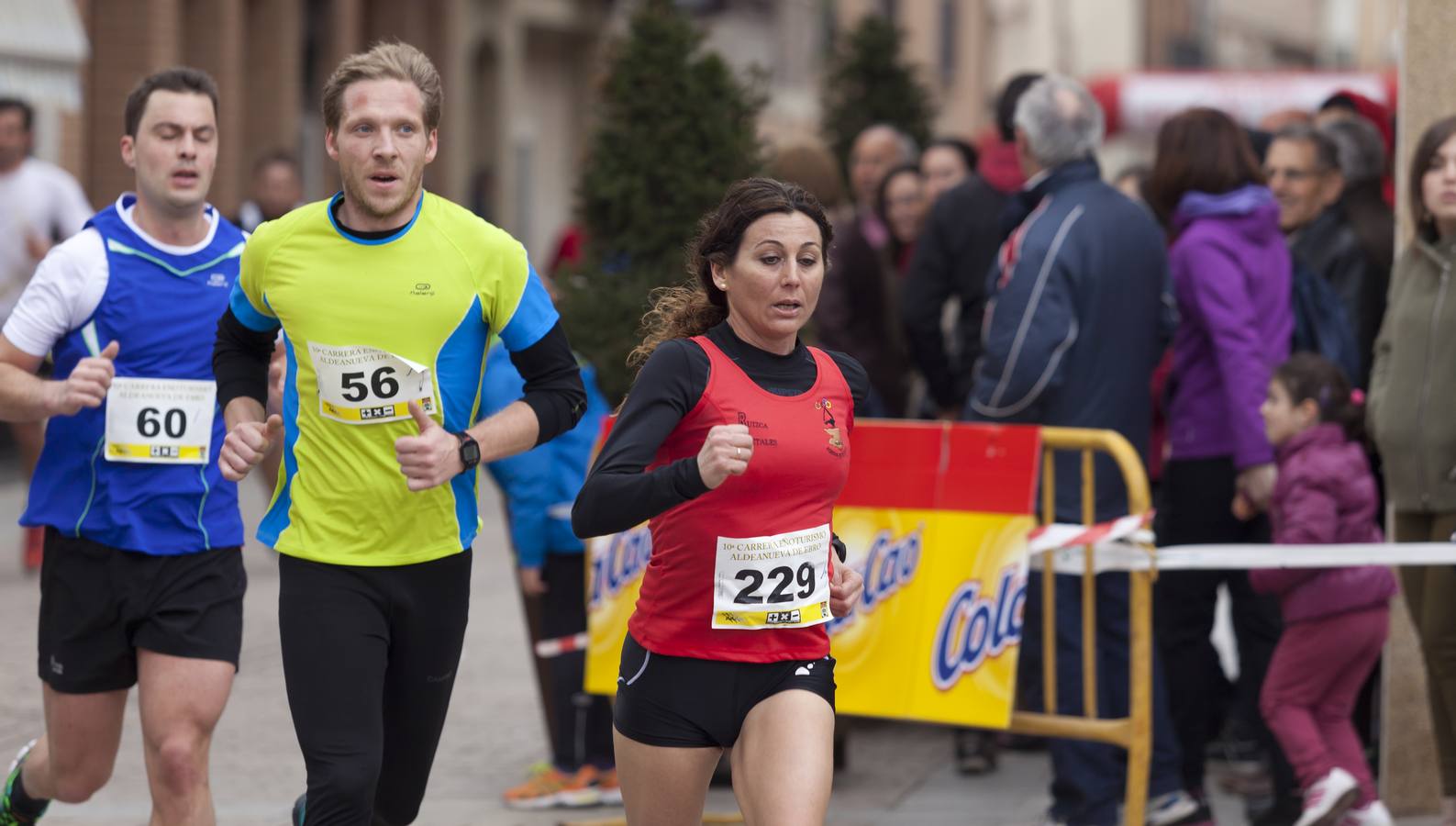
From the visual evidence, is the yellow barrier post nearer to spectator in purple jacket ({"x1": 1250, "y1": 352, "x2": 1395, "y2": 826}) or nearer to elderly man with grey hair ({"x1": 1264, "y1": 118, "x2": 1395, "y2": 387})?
spectator in purple jacket ({"x1": 1250, "y1": 352, "x2": 1395, "y2": 826})

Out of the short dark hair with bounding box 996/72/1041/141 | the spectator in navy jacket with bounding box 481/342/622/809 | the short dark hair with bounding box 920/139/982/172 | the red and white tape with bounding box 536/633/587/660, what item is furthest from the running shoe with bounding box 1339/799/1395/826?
the short dark hair with bounding box 920/139/982/172

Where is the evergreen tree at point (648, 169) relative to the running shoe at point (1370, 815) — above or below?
above

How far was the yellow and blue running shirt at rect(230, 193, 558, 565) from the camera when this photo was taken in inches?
177

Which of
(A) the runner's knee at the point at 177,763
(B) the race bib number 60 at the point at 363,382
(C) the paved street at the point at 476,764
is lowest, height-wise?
(C) the paved street at the point at 476,764

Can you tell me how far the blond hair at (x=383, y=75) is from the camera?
14.9 ft

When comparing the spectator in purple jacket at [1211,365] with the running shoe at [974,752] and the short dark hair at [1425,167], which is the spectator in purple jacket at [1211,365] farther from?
the running shoe at [974,752]

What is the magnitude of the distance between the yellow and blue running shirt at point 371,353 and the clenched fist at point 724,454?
29.3 inches

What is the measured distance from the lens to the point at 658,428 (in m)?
4.27

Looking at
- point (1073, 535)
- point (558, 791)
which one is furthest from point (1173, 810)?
point (558, 791)

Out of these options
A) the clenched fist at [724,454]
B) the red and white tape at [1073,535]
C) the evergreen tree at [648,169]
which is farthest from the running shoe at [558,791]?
the clenched fist at [724,454]

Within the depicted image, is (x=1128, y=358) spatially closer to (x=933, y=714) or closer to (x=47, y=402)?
(x=933, y=714)

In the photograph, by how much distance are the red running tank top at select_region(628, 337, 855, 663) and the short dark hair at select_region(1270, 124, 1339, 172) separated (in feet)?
12.2

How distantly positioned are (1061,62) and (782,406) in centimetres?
4326

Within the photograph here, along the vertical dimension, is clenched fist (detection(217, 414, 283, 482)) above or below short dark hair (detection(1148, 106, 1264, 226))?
below
